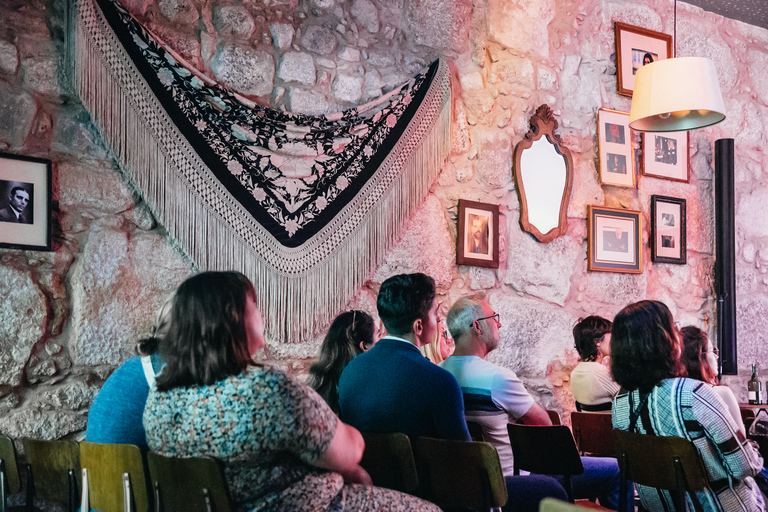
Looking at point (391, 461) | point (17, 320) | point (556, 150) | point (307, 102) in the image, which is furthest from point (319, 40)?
point (391, 461)

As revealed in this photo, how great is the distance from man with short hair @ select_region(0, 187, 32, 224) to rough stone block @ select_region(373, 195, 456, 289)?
64.6 inches

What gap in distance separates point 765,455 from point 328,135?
2.51 meters

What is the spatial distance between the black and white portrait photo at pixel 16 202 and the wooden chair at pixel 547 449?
2035 millimetres

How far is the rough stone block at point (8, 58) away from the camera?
8.96ft

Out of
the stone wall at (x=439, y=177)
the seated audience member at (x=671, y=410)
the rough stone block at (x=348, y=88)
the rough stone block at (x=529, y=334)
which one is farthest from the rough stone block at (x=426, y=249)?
the seated audience member at (x=671, y=410)

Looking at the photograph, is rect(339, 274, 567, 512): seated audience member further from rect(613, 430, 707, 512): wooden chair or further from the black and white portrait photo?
the black and white portrait photo

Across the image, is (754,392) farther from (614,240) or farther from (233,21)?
(233,21)

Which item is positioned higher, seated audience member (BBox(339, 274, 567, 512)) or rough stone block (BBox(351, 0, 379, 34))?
rough stone block (BBox(351, 0, 379, 34))

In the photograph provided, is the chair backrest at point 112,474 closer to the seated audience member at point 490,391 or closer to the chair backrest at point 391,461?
the chair backrest at point 391,461

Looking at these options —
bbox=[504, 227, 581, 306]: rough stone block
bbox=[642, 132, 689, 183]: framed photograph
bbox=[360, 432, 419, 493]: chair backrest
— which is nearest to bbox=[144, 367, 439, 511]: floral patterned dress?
bbox=[360, 432, 419, 493]: chair backrest

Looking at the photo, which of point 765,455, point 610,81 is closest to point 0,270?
point 765,455

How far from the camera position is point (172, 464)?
1575mm

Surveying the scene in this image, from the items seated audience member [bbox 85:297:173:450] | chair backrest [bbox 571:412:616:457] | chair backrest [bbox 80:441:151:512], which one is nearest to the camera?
chair backrest [bbox 80:441:151:512]

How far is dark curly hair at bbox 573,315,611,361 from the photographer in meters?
3.70
